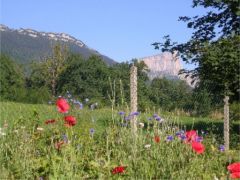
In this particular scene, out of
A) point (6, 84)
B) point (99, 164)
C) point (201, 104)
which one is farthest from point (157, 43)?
point (6, 84)

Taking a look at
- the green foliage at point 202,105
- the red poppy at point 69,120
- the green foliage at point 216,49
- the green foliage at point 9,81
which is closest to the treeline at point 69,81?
the green foliage at point 9,81

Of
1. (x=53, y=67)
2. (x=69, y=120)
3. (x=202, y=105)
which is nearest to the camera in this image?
(x=69, y=120)

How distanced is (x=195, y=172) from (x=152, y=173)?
0.38 metres

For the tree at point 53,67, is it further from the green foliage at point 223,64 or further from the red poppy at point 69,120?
the red poppy at point 69,120

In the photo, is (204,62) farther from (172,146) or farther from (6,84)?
(6,84)

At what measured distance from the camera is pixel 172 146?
4234mm

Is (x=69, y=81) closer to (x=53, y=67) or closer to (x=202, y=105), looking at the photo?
(x=53, y=67)

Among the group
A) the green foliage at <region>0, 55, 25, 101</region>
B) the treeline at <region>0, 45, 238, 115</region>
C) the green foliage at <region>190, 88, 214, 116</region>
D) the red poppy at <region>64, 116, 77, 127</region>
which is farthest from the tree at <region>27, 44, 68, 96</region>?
the red poppy at <region>64, 116, 77, 127</region>

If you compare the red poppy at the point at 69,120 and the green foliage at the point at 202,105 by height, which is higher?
the red poppy at the point at 69,120

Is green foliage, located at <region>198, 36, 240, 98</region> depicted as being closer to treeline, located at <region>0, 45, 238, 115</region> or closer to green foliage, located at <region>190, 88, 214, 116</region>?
green foliage, located at <region>190, 88, 214, 116</region>

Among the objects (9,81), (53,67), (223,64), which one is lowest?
(223,64)

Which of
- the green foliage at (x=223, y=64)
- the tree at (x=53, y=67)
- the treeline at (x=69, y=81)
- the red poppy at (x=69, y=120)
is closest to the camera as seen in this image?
the red poppy at (x=69, y=120)

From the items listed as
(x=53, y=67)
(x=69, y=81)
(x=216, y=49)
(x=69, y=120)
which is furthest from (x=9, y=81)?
(x=69, y=120)

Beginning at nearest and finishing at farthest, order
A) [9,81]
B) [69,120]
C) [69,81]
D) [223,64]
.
Result: [69,120] < [223,64] < [9,81] < [69,81]
